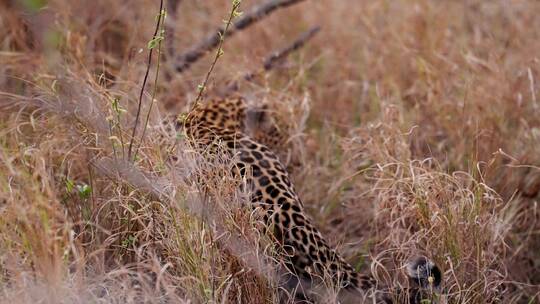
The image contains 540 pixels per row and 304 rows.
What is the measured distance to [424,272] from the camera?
10.9ft

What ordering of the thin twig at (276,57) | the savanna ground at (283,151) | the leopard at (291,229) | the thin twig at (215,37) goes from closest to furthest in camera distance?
the savanna ground at (283,151) → the leopard at (291,229) → the thin twig at (276,57) → the thin twig at (215,37)

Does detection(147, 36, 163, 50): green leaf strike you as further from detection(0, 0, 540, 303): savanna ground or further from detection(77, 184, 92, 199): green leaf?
detection(77, 184, 92, 199): green leaf

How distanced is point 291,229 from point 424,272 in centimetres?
56

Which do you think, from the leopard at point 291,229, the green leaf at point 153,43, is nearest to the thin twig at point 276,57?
the leopard at point 291,229

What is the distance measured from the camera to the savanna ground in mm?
3232

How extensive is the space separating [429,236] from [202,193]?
3.19ft

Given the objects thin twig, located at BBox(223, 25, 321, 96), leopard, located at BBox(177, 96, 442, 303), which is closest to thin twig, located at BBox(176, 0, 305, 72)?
thin twig, located at BBox(223, 25, 321, 96)

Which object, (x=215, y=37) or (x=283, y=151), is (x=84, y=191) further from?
(x=215, y=37)

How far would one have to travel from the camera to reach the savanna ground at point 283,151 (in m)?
3.23

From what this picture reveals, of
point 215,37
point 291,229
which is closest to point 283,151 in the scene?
point 215,37

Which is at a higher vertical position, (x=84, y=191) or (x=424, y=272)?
(x=84, y=191)

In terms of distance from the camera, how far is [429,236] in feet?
12.2

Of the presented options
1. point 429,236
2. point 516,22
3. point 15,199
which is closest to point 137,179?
point 15,199

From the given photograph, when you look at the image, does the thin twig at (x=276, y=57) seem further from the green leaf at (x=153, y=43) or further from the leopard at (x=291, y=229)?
the green leaf at (x=153, y=43)
